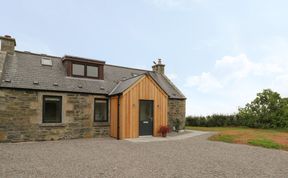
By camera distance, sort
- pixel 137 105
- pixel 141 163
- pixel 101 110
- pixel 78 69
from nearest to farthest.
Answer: pixel 141 163
pixel 137 105
pixel 101 110
pixel 78 69

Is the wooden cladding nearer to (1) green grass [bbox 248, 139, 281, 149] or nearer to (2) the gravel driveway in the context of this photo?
(2) the gravel driveway

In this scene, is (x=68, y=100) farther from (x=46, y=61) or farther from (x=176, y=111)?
(x=176, y=111)

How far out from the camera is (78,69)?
17156 millimetres

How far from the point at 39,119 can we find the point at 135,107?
20.0ft

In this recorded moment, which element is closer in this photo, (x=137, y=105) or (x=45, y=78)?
(x=45, y=78)

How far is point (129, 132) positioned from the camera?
15.3 metres

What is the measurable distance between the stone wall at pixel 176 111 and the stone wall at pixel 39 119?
635cm

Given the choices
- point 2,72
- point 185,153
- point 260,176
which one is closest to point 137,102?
point 185,153

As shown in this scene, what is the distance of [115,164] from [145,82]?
887 cm

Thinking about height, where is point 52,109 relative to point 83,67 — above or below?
below

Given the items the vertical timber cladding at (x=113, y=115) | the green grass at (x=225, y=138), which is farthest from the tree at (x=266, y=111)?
the vertical timber cladding at (x=113, y=115)

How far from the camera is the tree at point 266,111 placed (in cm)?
2531

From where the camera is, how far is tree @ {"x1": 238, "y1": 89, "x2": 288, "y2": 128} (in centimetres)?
2531

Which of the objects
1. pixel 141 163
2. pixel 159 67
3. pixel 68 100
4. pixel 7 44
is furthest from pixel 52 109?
pixel 159 67
